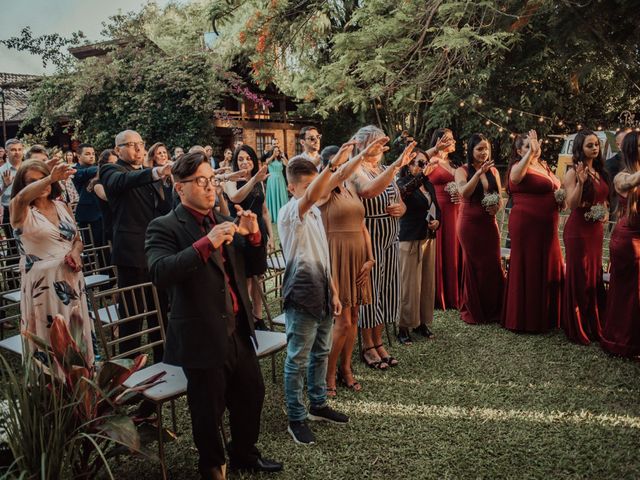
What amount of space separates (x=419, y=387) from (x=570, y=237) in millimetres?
2111

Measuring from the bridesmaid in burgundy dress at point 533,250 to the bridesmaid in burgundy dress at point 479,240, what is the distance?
0.83ft

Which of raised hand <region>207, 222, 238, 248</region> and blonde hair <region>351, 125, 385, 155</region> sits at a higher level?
blonde hair <region>351, 125, 385, 155</region>

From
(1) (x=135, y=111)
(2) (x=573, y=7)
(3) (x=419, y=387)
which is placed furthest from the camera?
(1) (x=135, y=111)

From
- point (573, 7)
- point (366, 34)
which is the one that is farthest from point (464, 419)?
point (366, 34)

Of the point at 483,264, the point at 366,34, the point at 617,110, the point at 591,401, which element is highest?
the point at 366,34

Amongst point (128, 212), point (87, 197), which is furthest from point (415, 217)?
point (87, 197)

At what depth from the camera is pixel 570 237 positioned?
506cm

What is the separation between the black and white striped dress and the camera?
4.38 m

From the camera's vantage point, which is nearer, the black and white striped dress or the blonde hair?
the blonde hair

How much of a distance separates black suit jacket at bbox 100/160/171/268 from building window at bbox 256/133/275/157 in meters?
16.2

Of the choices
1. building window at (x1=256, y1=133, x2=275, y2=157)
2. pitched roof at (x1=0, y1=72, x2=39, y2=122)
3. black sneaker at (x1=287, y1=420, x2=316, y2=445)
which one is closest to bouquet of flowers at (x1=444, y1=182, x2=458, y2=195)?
black sneaker at (x1=287, y1=420, x2=316, y2=445)

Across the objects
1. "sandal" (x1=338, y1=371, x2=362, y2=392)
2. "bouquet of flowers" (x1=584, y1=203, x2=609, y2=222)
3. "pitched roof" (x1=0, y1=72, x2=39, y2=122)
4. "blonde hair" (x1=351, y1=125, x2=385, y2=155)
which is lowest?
"sandal" (x1=338, y1=371, x2=362, y2=392)

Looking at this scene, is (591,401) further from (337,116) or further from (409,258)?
(337,116)

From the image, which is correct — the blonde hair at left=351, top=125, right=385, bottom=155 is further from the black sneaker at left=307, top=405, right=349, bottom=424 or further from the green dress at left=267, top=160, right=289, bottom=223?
the green dress at left=267, top=160, right=289, bottom=223
